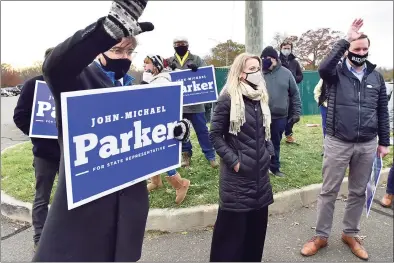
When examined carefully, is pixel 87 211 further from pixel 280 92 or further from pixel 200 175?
pixel 280 92

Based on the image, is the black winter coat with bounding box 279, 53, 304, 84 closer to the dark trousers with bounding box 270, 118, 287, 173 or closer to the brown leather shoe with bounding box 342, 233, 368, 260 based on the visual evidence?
the dark trousers with bounding box 270, 118, 287, 173

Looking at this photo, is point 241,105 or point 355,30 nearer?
point 241,105

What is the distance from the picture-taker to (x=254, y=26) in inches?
228

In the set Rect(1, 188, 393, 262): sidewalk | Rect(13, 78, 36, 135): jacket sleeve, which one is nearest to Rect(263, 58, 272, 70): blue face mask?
Rect(1, 188, 393, 262): sidewalk

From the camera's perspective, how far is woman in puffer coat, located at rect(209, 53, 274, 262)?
2557 mm

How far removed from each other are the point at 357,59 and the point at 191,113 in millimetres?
2577

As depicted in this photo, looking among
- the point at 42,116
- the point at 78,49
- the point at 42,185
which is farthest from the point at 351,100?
the point at 42,185

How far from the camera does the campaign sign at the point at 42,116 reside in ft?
9.80

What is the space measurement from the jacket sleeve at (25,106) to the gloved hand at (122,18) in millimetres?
1970

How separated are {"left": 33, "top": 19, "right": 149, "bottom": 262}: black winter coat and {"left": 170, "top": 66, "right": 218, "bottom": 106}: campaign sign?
3.26 meters

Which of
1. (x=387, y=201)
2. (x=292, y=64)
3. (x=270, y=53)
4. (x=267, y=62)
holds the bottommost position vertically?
(x=387, y=201)

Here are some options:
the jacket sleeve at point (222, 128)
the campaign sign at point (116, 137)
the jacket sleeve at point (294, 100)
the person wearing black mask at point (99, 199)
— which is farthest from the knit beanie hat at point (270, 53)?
the person wearing black mask at point (99, 199)

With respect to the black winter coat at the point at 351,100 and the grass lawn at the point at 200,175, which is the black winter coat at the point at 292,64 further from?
the black winter coat at the point at 351,100

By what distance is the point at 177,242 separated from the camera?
3457 millimetres
